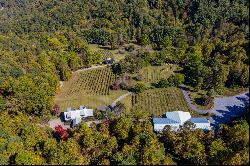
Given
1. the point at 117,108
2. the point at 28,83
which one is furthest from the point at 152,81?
the point at 28,83

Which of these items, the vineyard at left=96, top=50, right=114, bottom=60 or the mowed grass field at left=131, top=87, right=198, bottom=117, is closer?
the mowed grass field at left=131, top=87, right=198, bottom=117

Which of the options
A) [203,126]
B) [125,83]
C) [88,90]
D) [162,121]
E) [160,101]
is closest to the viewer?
[203,126]

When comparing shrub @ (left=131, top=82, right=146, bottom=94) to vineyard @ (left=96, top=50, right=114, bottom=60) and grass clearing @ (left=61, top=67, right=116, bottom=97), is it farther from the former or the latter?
vineyard @ (left=96, top=50, right=114, bottom=60)

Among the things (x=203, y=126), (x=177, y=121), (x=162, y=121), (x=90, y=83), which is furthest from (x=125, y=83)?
(x=203, y=126)

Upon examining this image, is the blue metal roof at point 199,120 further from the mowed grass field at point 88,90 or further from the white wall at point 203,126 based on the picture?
the mowed grass field at point 88,90

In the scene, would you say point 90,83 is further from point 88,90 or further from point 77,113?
point 77,113

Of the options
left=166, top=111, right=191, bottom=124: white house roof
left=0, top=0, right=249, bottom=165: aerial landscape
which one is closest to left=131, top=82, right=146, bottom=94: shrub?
left=0, top=0, right=249, bottom=165: aerial landscape
